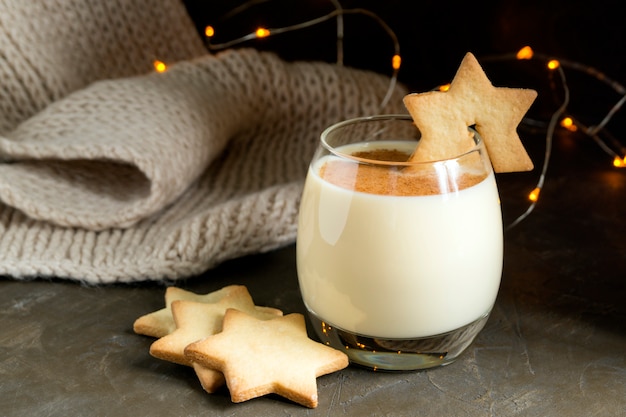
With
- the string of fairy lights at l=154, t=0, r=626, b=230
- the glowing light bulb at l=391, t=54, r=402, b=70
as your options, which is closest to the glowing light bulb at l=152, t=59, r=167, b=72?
the string of fairy lights at l=154, t=0, r=626, b=230

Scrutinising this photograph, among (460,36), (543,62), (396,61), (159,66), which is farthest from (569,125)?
(159,66)

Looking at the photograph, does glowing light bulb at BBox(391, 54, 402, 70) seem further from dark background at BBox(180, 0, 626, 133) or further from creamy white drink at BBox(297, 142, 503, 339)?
creamy white drink at BBox(297, 142, 503, 339)

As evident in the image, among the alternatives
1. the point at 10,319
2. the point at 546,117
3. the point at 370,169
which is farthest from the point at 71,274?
the point at 546,117

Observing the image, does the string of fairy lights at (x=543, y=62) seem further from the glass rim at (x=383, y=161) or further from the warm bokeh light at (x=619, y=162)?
the glass rim at (x=383, y=161)

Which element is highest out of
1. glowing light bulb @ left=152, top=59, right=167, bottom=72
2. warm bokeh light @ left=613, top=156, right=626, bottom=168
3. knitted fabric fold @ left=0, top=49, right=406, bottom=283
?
glowing light bulb @ left=152, top=59, right=167, bottom=72

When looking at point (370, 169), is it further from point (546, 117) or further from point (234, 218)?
point (546, 117)
